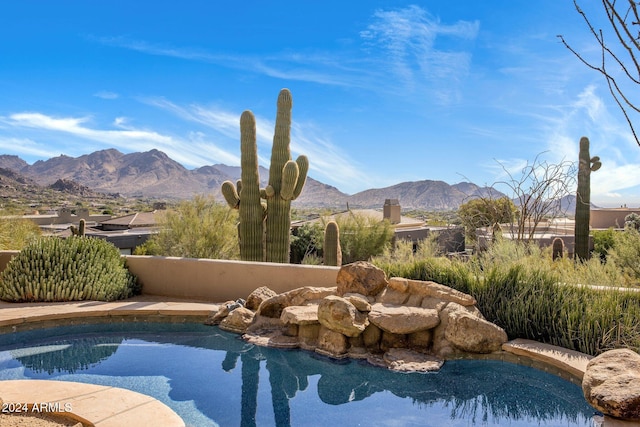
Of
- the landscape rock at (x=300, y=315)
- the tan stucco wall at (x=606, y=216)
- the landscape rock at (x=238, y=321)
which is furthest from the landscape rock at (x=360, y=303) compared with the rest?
the tan stucco wall at (x=606, y=216)

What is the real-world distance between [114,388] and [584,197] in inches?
515

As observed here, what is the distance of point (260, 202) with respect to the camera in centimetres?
1112

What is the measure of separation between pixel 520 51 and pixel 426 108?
18882 mm

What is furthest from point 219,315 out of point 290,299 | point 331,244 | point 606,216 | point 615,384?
point 606,216

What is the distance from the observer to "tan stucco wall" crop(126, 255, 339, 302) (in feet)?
25.3

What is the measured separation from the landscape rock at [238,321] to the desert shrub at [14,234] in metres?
5.50

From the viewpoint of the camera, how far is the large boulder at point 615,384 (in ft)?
12.1

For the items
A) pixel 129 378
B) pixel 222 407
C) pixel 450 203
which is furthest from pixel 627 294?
pixel 450 203

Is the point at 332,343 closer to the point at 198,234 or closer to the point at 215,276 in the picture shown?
the point at 215,276

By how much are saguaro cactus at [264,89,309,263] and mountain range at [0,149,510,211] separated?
8492 cm

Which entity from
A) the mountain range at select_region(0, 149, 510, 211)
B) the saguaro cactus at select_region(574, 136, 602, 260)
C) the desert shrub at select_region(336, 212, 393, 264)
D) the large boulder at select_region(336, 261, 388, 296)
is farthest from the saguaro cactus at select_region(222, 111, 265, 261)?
the mountain range at select_region(0, 149, 510, 211)

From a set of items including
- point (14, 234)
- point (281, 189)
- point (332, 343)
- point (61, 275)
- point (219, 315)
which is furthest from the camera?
point (14, 234)

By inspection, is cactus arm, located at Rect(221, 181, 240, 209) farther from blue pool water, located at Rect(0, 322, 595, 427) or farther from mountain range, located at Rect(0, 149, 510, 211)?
mountain range, located at Rect(0, 149, 510, 211)

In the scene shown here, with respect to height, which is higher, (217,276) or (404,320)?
(217,276)
